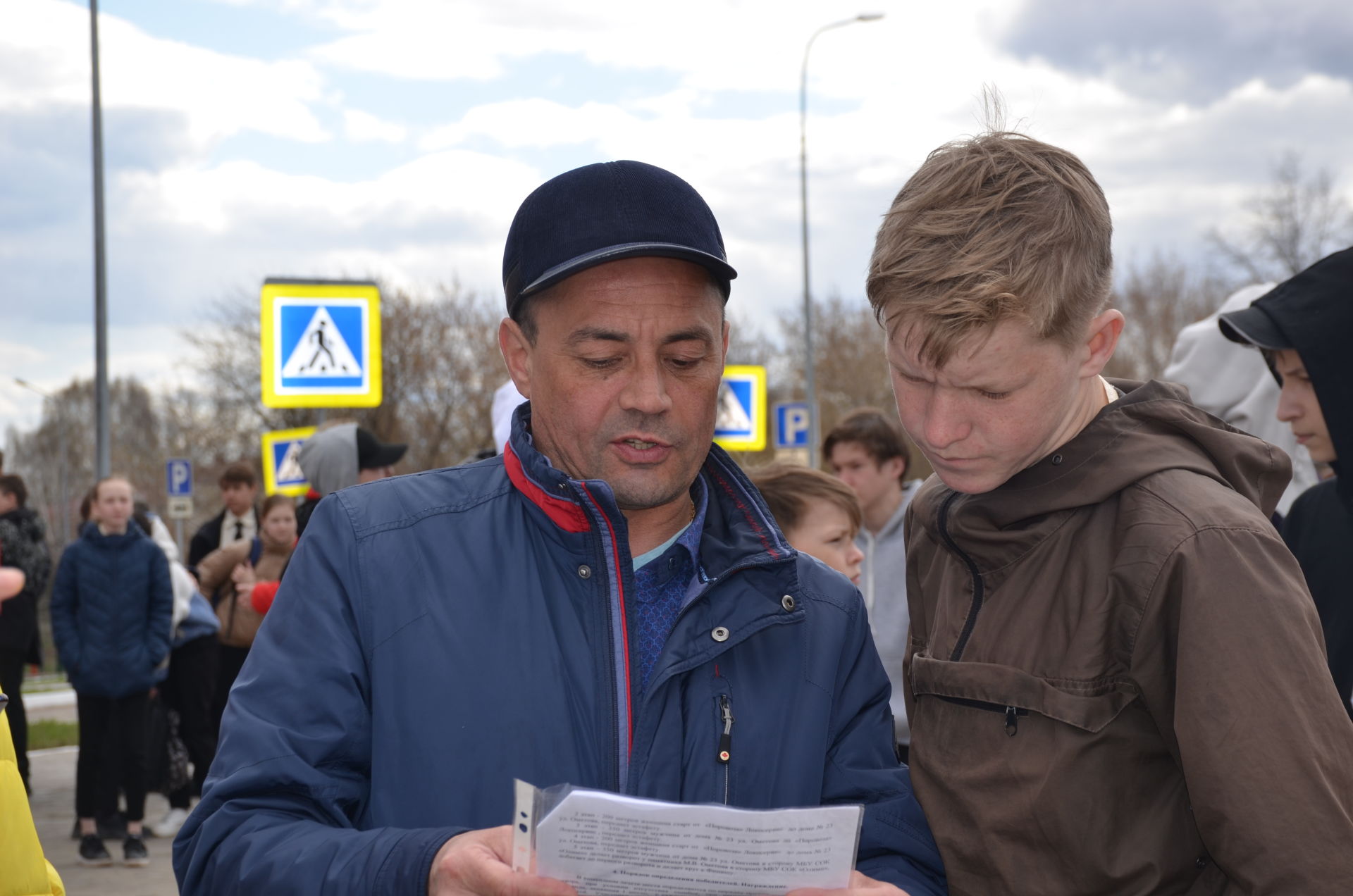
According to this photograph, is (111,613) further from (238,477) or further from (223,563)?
(238,477)

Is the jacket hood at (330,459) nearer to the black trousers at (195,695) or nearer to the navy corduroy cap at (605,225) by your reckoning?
the black trousers at (195,695)

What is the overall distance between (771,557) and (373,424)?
32.3 m

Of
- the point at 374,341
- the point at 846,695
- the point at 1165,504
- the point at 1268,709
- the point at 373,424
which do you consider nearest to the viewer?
the point at 1268,709

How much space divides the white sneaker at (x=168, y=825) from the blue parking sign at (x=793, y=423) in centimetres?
999

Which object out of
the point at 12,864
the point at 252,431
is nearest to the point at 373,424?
the point at 252,431

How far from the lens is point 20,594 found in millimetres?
8477

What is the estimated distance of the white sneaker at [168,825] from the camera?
28.4 feet

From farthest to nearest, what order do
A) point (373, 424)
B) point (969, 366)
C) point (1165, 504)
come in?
point (373, 424) < point (969, 366) < point (1165, 504)

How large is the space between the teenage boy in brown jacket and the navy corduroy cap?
354mm

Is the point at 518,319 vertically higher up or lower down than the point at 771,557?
higher up

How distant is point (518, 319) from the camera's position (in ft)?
7.68

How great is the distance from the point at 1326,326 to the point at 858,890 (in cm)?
193

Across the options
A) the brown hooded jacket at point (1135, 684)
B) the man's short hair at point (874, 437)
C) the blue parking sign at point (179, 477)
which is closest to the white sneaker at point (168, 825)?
the man's short hair at point (874, 437)

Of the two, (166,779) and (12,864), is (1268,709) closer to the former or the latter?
(12,864)
